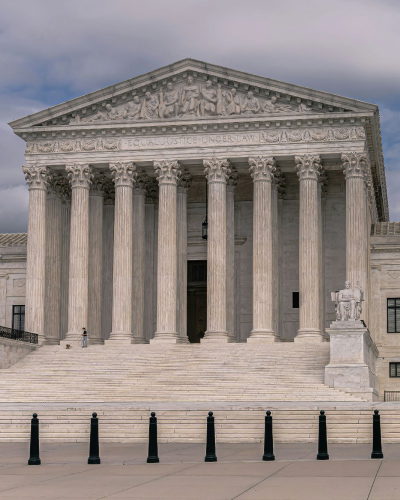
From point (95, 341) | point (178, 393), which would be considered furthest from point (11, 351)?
point (178, 393)

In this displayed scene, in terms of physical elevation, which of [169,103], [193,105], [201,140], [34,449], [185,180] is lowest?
[34,449]

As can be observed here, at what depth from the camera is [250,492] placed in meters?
16.5

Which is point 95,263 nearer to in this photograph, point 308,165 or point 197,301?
point 197,301

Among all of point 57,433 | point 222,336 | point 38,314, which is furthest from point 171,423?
point 38,314

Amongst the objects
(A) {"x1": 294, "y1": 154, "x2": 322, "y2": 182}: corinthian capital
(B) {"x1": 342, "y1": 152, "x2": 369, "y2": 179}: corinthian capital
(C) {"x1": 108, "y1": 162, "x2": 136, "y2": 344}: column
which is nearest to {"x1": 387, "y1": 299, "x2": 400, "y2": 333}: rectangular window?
(B) {"x1": 342, "y1": 152, "x2": 369, "y2": 179}: corinthian capital

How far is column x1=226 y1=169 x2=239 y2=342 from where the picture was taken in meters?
56.8

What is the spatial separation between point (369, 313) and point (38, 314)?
2057 cm

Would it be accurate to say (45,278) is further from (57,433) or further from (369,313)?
(57,433)

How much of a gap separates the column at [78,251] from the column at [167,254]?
464 centimetres

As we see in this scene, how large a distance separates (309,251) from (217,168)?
7613 mm

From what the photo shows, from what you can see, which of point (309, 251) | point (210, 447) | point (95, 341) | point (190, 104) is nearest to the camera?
point (210, 447)

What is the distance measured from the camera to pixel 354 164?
54.5 metres

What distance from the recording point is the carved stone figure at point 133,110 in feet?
189

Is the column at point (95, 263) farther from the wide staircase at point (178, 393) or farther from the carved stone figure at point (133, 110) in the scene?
the wide staircase at point (178, 393)
